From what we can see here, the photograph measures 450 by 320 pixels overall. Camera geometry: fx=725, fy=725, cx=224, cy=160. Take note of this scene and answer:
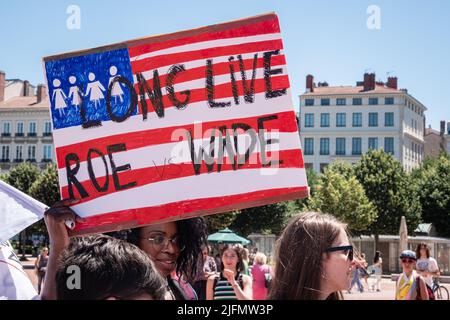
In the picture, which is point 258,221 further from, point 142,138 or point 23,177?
point 142,138

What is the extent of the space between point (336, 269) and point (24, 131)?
258 ft

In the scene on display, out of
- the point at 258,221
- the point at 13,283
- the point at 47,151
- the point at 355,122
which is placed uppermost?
the point at 355,122

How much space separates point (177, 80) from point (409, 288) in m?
5.51

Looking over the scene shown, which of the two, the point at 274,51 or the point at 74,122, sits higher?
the point at 274,51

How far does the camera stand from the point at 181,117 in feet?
10.1

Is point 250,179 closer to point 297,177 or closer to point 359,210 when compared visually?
point 297,177

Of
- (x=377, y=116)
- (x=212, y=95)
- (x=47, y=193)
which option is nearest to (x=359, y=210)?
(x=47, y=193)

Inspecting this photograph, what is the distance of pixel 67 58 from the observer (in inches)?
123

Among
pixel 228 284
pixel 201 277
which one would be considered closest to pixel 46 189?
pixel 228 284

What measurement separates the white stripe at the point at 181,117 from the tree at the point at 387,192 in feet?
157

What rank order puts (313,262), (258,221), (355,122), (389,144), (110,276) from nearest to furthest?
(110,276) → (313,262) → (258,221) → (389,144) → (355,122)

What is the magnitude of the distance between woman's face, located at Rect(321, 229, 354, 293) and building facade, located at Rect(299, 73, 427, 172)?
3148 inches

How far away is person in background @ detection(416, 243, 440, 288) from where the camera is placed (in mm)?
11102

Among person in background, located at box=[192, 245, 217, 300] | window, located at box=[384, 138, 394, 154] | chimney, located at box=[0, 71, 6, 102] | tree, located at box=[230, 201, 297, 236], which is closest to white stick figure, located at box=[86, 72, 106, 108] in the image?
person in background, located at box=[192, 245, 217, 300]
